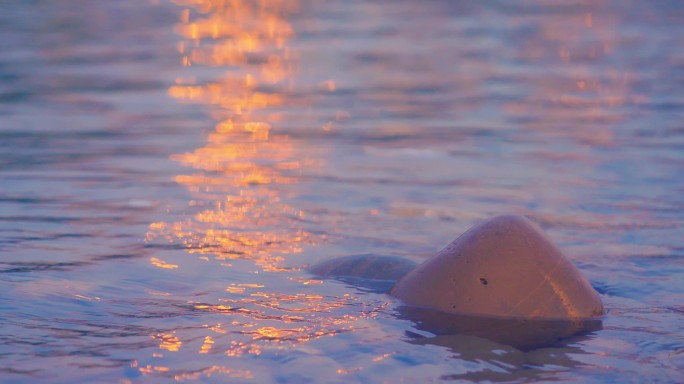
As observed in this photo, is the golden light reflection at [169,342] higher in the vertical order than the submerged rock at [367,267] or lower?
lower

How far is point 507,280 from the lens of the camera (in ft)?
16.9

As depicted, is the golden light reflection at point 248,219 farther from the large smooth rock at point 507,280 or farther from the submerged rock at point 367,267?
the large smooth rock at point 507,280

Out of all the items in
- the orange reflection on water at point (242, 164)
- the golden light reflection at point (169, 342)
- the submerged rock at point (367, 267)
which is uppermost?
the orange reflection on water at point (242, 164)

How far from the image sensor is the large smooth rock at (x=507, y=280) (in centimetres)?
510

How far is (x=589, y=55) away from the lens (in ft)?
57.2

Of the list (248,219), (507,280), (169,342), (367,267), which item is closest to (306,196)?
(248,219)

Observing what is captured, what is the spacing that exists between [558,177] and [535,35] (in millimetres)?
12186

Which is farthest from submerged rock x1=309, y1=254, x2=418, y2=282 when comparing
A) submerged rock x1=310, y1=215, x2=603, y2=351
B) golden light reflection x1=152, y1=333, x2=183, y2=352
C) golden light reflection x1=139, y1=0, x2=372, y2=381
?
golden light reflection x1=152, y1=333, x2=183, y2=352

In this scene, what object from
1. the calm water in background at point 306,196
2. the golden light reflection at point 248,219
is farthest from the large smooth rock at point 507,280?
the golden light reflection at point 248,219

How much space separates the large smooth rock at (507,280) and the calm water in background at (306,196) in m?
0.21

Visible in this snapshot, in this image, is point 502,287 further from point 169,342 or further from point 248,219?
point 248,219

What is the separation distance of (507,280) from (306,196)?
9.21 ft

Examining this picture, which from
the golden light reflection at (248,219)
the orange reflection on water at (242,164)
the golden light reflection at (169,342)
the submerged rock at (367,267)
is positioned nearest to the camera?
the golden light reflection at (169,342)

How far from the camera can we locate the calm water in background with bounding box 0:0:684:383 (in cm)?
453
